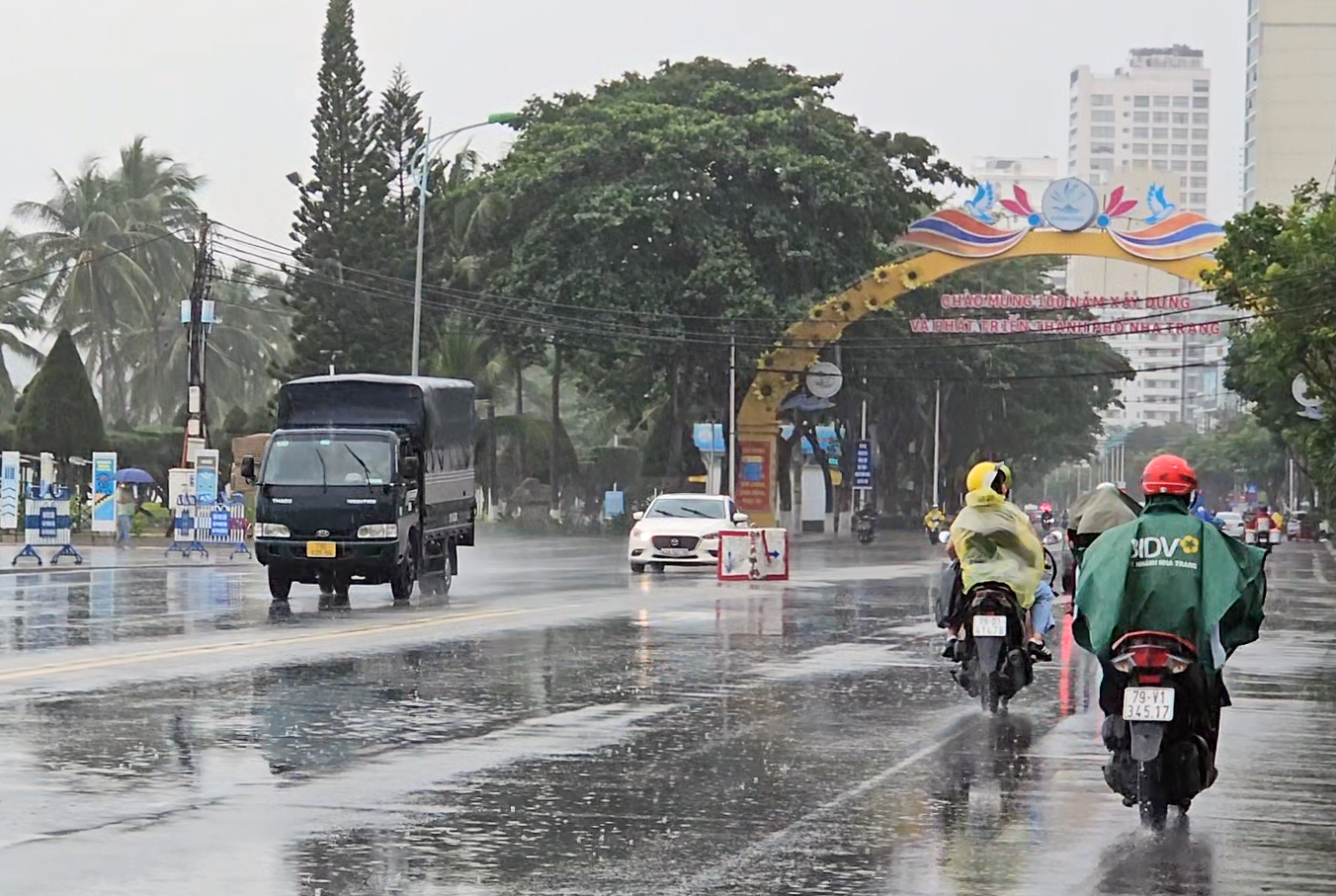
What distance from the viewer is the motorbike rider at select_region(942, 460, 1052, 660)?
15.0 meters

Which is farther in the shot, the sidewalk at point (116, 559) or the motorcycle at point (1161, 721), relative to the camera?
the sidewalk at point (116, 559)

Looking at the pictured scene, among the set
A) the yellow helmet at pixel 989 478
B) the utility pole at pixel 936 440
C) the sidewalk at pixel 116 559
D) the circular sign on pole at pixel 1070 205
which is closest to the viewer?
the yellow helmet at pixel 989 478

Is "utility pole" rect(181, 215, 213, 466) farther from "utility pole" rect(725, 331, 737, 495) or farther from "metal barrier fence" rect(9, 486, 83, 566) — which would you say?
"utility pole" rect(725, 331, 737, 495)

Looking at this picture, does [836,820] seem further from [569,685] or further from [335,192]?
[335,192]

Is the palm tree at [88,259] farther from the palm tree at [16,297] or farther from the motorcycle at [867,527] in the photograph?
the motorcycle at [867,527]

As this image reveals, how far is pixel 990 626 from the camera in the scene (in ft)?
48.9

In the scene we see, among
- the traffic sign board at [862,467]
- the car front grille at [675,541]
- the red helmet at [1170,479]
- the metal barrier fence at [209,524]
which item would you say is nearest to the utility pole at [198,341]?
the metal barrier fence at [209,524]

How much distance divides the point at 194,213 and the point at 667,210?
78.5 feet

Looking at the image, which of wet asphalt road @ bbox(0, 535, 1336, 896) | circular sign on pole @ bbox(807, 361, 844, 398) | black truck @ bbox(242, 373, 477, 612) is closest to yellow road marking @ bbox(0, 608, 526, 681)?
wet asphalt road @ bbox(0, 535, 1336, 896)

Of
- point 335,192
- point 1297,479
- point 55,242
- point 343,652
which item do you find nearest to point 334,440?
point 343,652

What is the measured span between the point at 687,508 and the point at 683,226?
2439 centimetres

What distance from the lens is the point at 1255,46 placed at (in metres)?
190

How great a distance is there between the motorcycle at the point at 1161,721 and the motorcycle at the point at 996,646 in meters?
4.79

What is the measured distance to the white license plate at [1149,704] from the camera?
31.5 feet
